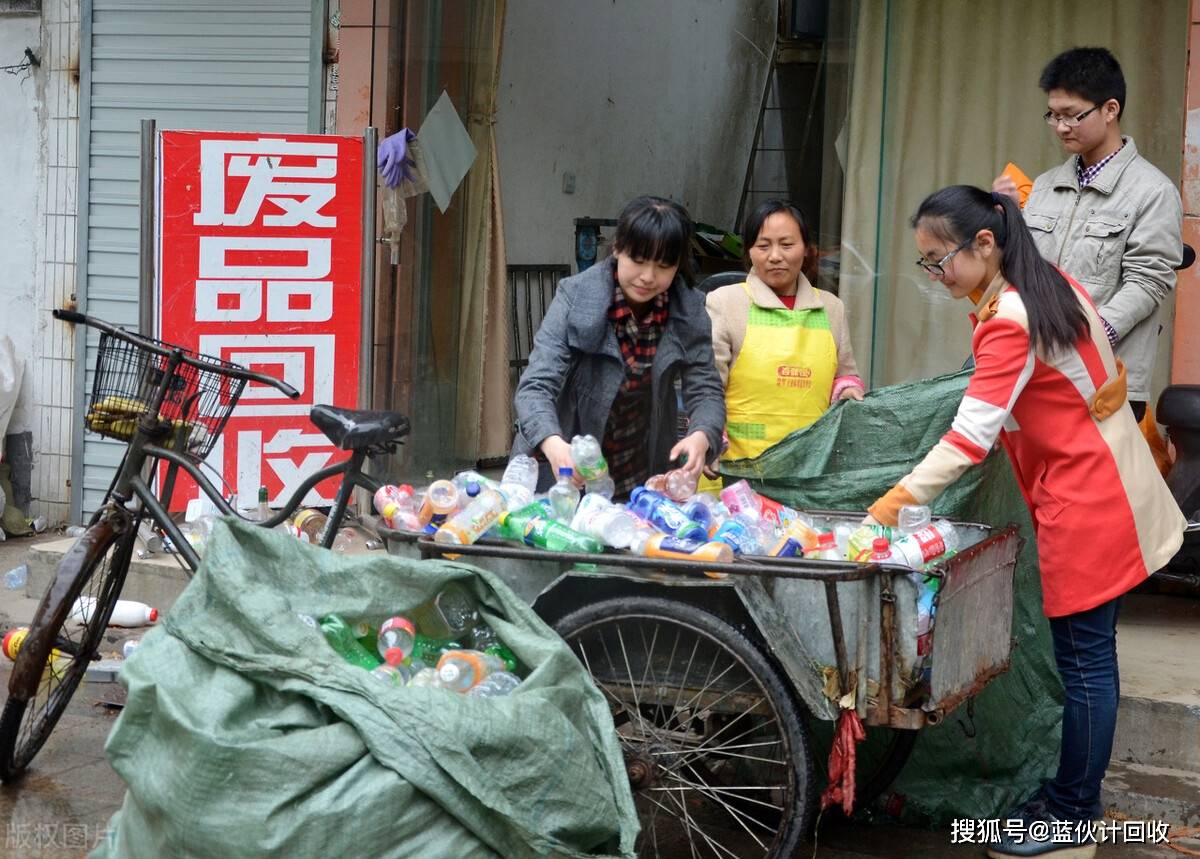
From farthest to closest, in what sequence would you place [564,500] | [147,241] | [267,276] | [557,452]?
[267,276] → [147,241] → [557,452] → [564,500]

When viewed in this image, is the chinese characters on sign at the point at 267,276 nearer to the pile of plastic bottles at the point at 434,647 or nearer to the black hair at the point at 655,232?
the black hair at the point at 655,232

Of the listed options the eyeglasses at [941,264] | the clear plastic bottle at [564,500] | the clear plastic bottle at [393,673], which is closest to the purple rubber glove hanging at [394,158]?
the clear plastic bottle at [564,500]

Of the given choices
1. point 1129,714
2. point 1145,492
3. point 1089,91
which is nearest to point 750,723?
point 1145,492

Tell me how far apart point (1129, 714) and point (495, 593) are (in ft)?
7.90

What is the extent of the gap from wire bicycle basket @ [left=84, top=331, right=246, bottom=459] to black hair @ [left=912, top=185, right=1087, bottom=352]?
82.8 inches

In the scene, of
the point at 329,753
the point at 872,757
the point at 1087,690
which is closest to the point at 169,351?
the point at 329,753

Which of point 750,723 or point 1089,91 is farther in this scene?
point 1089,91

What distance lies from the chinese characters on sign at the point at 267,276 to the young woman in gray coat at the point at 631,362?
1924 millimetres

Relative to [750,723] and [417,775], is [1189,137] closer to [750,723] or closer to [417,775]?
[750,723]

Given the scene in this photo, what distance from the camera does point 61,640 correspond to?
14.1 ft

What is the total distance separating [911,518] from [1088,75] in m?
1.81

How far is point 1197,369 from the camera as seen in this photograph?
5.47m

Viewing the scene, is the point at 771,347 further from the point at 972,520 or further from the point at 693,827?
the point at 693,827

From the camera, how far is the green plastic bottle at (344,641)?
3.14 meters
